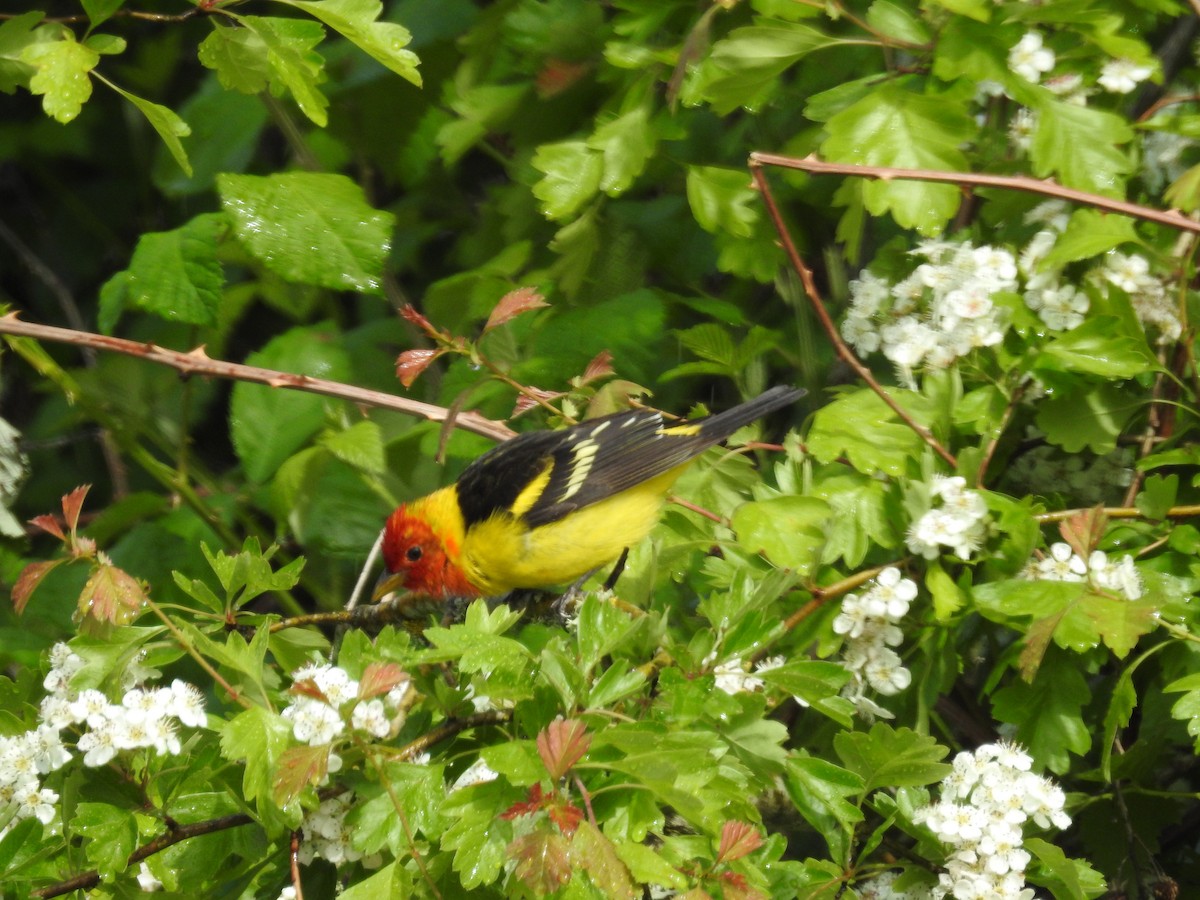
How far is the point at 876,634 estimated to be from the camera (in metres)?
1.94

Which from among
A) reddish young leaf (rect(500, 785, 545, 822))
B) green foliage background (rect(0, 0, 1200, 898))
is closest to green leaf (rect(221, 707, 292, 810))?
green foliage background (rect(0, 0, 1200, 898))

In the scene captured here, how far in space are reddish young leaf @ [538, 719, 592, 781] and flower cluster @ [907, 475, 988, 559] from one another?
2.35ft

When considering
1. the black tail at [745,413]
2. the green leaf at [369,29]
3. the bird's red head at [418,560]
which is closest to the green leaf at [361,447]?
the bird's red head at [418,560]

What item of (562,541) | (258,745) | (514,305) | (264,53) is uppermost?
(264,53)

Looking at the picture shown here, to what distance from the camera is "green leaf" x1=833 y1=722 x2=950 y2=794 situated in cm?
165

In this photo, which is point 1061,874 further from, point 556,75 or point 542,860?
point 556,75

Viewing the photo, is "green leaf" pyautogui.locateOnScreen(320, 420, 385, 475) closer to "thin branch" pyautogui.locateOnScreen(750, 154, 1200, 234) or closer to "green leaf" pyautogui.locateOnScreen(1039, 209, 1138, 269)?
"thin branch" pyautogui.locateOnScreen(750, 154, 1200, 234)

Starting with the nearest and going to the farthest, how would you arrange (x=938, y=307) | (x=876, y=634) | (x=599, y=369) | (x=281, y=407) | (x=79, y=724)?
(x=79, y=724)
(x=876, y=634)
(x=938, y=307)
(x=599, y=369)
(x=281, y=407)

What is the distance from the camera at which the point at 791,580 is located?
1.73 m

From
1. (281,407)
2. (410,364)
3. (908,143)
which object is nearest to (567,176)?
(410,364)

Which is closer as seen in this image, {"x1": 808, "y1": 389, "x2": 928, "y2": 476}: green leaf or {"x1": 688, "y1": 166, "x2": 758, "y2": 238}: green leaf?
{"x1": 808, "y1": 389, "x2": 928, "y2": 476}: green leaf

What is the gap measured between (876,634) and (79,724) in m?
1.10

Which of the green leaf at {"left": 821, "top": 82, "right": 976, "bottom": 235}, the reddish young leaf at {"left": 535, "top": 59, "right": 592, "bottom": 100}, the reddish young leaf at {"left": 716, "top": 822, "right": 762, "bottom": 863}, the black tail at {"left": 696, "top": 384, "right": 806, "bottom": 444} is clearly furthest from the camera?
the reddish young leaf at {"left": 535, "top": 59, "right": 592, "bottom": 100}

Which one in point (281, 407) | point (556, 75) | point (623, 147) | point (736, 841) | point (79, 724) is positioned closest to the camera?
point (736, 841)
